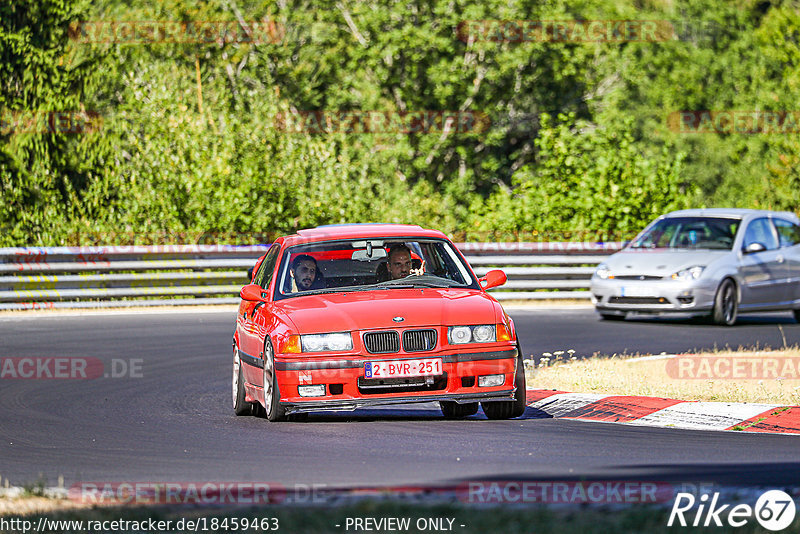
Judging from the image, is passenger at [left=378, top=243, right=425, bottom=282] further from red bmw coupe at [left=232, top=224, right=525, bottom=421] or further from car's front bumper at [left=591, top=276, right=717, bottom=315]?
car's front bumper at [left=591, top=276, right=717, bottom=315]

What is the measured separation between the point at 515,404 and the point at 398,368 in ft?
3.48

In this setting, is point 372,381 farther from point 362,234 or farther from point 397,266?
point 362,234

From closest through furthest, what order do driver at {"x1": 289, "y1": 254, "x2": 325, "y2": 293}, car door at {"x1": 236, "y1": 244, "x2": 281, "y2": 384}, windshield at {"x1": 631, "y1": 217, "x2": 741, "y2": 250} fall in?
car door at {"x1": 236, "y1": 244, "x2": 281, "y2": 384} < driver at {"x1": 289, "y1": 254, "x2": 325, "y2": 293} < windshield at {"x1": 631, "y1": 217, "x2": 741, "y2": 250}

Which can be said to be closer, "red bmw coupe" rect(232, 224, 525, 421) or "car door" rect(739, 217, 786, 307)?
"red bmw coupe" rect(232, 224, 525, 421)

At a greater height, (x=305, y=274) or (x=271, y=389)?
(x=305, y=274)

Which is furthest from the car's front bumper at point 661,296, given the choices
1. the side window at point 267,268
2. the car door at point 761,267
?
the side window at point 267,268

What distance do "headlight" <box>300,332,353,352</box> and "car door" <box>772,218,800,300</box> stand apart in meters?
12.4

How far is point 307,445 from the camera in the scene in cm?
919

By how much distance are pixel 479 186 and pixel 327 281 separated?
37.4 m

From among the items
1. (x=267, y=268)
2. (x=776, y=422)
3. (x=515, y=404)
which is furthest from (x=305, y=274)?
(x=776, y=422)

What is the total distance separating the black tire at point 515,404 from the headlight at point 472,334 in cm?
28

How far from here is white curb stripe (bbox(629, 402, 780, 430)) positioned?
10.1 m

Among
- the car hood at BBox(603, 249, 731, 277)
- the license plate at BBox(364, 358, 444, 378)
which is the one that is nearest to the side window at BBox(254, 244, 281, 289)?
the license plate at BBox(364, 358, 444, 378)

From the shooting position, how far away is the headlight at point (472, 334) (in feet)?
32.8
